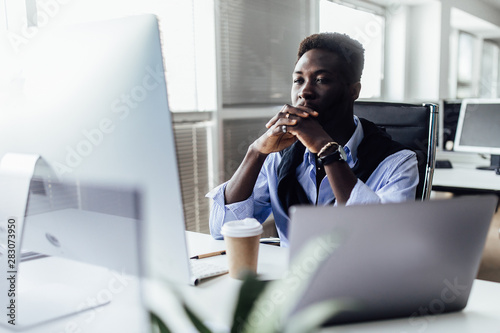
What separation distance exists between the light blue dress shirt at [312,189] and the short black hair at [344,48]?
0.54 ft

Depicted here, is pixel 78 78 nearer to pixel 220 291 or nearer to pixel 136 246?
pixel 136 246

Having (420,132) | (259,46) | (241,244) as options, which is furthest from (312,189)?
(259,46)

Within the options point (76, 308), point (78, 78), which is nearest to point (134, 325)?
point (76, 308)

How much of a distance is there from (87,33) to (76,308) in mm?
489

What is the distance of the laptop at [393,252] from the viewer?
63cm

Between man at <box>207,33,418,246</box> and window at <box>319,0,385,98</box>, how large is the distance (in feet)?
6.81

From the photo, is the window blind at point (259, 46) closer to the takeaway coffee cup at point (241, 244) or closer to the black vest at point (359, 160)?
the black vest at point (359, 160)

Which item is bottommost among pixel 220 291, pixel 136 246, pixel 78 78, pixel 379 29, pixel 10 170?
pixel 220 291

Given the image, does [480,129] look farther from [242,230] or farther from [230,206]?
[242,230]

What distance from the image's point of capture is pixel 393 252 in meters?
0.67

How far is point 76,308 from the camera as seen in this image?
32.4 inches

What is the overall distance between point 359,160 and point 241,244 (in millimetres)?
616

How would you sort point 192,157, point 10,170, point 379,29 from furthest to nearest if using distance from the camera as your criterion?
1. point 379,29
2. point 192,157
3. point 10,170

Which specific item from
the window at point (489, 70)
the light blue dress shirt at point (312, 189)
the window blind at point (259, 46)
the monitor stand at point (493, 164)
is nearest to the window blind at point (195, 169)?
the window blind at point (259, 46)
